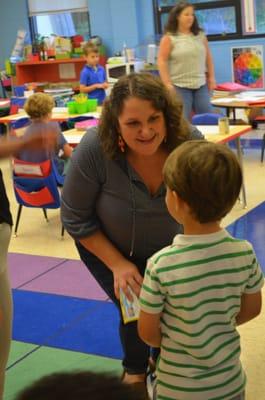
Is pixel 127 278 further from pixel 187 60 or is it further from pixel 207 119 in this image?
pixel 187 60

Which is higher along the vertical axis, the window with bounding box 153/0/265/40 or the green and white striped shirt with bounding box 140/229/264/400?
the window with bounding box 153/0/265/40

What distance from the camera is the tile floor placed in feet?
9.64

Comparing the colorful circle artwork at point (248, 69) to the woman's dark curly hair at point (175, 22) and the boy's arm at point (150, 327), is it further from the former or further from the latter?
the boy's arm at point (150, 327)

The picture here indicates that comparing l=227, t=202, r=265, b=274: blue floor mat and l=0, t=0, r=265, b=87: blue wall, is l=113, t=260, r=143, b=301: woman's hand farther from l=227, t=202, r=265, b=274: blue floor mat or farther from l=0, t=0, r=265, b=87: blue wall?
l=0, t=0, r=265, b=87: blue wall

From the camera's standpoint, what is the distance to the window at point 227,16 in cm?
875

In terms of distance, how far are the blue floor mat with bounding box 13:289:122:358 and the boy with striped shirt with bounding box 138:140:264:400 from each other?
1.33 metres

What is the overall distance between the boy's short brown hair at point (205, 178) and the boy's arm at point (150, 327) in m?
0.31

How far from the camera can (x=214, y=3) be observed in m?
9.00

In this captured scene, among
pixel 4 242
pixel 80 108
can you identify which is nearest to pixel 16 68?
pixel 80 108

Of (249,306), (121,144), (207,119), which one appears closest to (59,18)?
(207,119)

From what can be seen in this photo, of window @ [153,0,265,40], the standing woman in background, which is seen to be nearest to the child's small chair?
the standing woman in background

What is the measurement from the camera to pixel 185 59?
620cm

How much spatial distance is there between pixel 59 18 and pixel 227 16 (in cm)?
305

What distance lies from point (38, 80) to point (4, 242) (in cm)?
911
